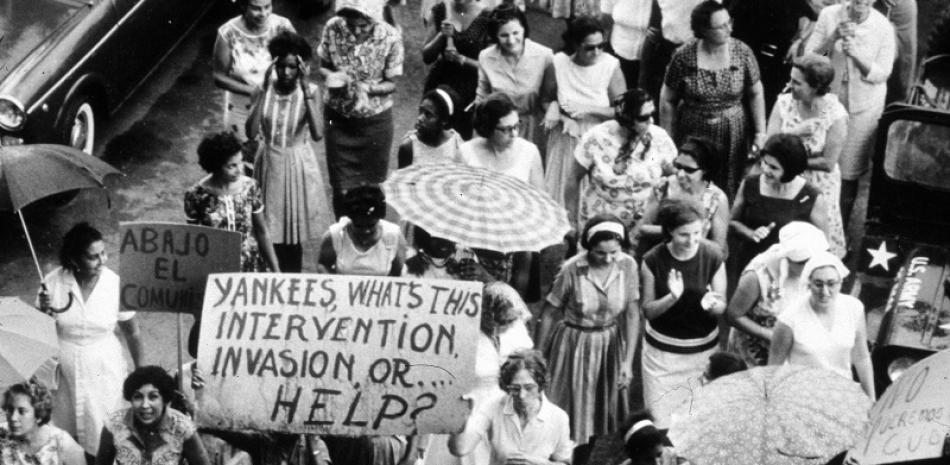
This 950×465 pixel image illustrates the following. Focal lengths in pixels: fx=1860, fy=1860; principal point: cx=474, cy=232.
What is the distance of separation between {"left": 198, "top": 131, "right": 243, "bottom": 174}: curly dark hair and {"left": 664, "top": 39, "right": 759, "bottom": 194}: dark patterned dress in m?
3.03

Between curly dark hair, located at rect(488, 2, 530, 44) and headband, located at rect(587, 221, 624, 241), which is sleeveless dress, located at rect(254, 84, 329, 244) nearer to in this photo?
curly dark hair, located at rect(488, 2, 530, 44)

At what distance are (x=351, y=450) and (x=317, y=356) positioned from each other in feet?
3.45

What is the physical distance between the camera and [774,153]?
1020cm

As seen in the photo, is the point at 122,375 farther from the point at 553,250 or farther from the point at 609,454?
the point at 553,250

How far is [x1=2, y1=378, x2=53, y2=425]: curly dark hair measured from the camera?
8.34 m

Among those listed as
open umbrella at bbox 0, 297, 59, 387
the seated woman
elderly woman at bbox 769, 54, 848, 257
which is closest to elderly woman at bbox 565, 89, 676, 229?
elderly woman at bbox 769, 54, 848, 257

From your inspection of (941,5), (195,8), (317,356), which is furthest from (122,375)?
(941,5)

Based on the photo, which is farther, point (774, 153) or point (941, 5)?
point (941, 5)

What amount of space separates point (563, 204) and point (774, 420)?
4.33 meters

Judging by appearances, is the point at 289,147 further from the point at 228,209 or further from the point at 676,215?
the point at 676,215

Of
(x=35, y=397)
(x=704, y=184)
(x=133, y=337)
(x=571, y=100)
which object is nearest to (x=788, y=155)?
(x=704, y=184)

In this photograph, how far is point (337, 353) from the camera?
25.4ft

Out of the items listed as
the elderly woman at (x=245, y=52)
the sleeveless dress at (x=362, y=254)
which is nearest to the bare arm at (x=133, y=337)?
the sleeveless dress at (x=362, y=254)

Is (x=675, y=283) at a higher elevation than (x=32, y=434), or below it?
higher
